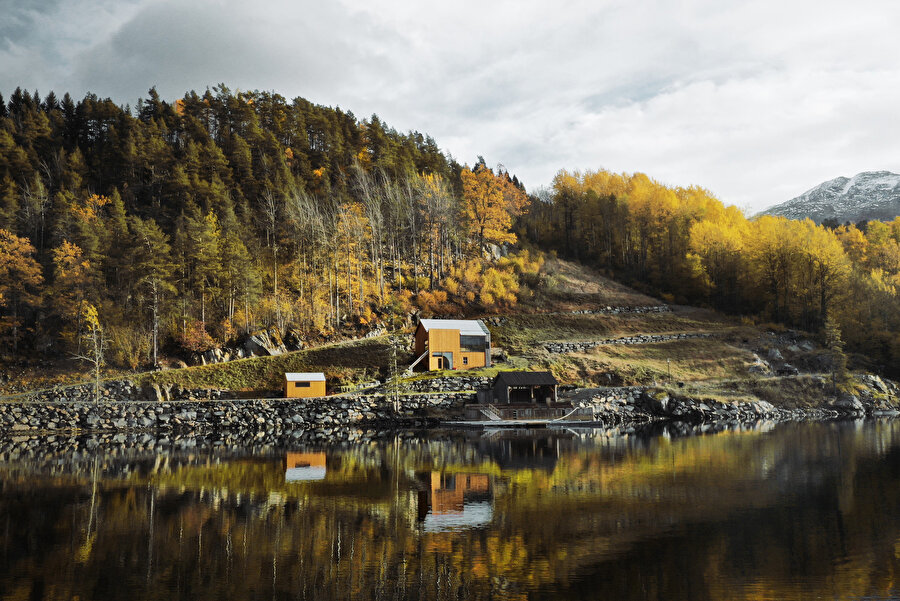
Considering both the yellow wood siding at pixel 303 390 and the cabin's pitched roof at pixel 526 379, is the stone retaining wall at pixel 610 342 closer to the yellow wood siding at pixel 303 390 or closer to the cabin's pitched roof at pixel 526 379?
the cabin's pitched roof at pixel 526 379

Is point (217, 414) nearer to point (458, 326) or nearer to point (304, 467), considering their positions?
point (304, 467)

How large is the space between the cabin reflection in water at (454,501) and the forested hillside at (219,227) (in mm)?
33929

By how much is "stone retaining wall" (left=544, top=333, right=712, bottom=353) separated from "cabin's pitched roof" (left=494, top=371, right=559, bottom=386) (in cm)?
1081

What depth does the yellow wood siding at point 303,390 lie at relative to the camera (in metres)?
46.2

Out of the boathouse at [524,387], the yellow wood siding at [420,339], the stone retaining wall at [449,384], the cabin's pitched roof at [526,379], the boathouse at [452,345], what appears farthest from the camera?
the yellow wood siding at [420,339]

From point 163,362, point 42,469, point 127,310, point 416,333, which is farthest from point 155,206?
point 42,469

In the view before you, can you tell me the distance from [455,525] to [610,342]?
47122 mm

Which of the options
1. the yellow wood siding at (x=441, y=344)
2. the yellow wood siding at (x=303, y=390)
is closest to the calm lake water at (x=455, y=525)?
the yellow wood siding at (x=303, y=390)

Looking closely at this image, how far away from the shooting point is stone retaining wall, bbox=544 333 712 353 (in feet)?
194

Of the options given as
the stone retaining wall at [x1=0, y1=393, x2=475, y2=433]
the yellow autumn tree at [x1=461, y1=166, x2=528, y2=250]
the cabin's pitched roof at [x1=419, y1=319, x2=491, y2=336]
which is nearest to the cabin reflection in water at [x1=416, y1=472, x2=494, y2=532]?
the stone retaining wall at [x1=0, y1=393, x2=475, y2=433]

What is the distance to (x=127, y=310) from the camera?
5238 cm

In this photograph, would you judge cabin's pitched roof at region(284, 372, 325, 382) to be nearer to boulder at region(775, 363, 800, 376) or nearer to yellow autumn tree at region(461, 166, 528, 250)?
yellow autumn tree at region(461, 166, 528, 250)

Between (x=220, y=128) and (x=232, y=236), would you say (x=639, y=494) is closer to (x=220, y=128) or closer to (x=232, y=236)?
(x=232, y=236)

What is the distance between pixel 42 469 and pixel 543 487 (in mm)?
22082
